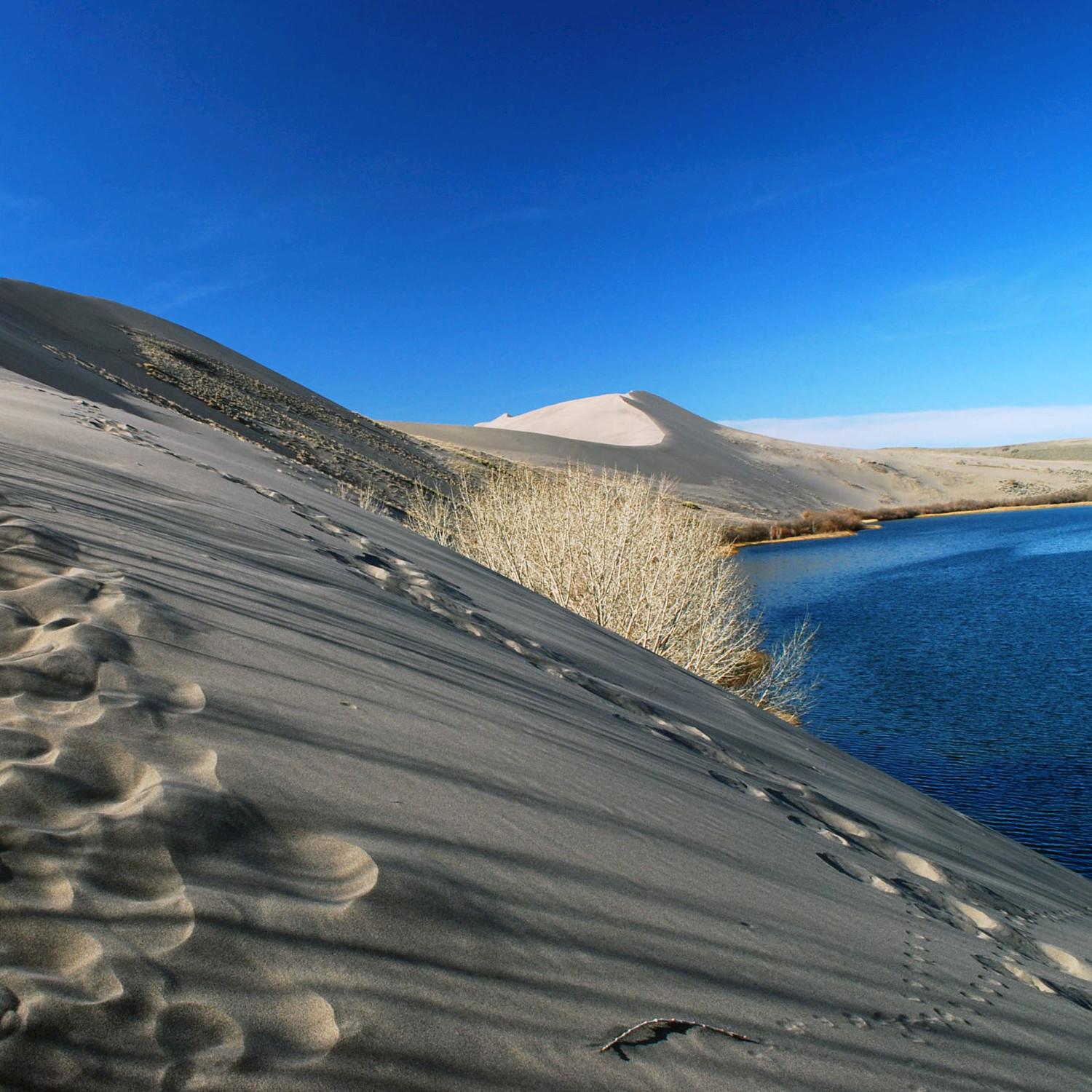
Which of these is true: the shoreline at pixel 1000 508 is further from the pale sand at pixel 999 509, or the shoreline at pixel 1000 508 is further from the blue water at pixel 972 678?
the blue water at pixel 972 678

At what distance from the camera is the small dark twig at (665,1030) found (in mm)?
1247

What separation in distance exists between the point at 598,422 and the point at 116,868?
9982 centimetres

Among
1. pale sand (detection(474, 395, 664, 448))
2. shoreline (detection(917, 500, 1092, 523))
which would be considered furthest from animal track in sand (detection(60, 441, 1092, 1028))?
pale sand (detection(474, 395, 664, 448))

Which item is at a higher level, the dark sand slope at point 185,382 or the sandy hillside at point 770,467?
the sandy hillside at point 770,467

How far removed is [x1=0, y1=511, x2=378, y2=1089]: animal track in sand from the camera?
3.25 feet

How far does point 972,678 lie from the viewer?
1137cm

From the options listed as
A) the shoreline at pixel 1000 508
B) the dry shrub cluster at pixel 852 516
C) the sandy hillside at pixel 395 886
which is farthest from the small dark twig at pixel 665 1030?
the shoreline at pixel 1000 508

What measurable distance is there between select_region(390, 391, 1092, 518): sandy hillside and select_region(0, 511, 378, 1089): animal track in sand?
4910 centimetres

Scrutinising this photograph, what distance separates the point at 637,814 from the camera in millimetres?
2027

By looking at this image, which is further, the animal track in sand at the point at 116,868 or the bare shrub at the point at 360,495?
the bare shrub at the point at 360,495

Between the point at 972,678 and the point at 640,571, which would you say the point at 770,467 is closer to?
the point at 972,678

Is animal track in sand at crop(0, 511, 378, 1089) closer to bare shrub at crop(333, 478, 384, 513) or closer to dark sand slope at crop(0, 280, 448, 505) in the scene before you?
bare shrub at crop(333, 478, 384, 513)

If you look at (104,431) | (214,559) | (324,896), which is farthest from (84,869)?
(104,431)

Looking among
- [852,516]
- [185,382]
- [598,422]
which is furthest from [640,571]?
Result: [598,422]
